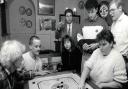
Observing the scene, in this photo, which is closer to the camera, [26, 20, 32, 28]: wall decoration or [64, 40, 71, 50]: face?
[64, 40, 71, 50]: face

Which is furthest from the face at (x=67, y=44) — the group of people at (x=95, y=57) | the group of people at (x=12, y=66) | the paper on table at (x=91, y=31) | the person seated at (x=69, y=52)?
the group of people at (x=12, y=66)

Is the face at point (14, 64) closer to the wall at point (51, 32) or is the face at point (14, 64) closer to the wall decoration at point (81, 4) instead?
the wall at point (51, 32)

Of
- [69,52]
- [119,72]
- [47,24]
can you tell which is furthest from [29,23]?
[119,72]

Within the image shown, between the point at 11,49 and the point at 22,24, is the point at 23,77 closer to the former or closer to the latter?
the point at 11,49

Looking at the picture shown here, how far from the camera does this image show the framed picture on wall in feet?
12.4

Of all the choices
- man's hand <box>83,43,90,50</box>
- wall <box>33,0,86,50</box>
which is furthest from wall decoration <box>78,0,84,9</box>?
man's hand <box>83,43,90,50</box>

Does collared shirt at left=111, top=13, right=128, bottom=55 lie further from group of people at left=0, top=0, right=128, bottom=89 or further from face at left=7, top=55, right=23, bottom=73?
face at left=7, top=55, right=23, bottom=73

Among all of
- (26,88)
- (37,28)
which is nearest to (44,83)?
(26,88)

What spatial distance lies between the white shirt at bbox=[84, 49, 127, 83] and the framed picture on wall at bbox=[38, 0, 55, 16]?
249 centimetres

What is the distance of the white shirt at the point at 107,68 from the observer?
5.05 ft

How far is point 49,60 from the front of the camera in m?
3.55

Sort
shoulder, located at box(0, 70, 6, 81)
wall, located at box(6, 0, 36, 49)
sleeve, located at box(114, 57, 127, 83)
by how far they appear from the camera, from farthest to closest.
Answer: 1. wall, located at box(6, 0, 36, 49)
2. sleeve, located at box(114, 57, 127, 83)
3. shoulder, located at box(0, 70, 6, 81)

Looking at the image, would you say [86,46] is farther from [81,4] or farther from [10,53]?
[81,4]

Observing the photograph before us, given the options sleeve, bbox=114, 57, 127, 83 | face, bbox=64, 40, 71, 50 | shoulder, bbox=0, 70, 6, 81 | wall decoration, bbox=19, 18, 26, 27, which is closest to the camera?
shoulder, bbox=0, 70, 6, 81
